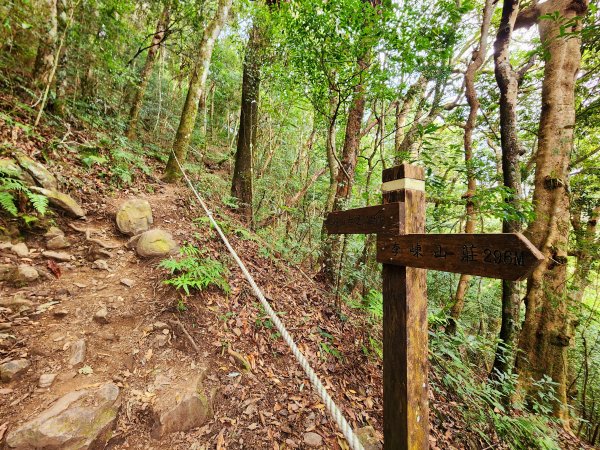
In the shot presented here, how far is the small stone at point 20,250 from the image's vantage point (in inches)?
138

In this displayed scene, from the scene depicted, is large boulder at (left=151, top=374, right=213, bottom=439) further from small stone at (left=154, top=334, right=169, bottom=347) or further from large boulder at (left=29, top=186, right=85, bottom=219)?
large boulder at (left=29, top=186, right=85, bottom=219)

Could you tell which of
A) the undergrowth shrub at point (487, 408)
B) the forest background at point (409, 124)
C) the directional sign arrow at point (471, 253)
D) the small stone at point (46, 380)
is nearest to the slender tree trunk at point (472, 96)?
the forest background at point (409, 124)

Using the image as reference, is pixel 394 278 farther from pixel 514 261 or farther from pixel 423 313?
pixel 514 261

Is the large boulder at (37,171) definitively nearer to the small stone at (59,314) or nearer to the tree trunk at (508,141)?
the small stone at (59,314)

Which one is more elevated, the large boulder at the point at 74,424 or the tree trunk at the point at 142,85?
the tree trunk at the point at 142,85

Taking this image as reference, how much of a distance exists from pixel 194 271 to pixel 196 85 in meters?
5.56

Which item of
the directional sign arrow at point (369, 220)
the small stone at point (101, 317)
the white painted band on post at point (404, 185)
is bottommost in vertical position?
the small stone at point (101, 317)

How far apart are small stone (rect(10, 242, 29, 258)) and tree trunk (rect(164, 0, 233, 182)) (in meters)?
3.57

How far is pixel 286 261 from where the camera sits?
19.1 ft

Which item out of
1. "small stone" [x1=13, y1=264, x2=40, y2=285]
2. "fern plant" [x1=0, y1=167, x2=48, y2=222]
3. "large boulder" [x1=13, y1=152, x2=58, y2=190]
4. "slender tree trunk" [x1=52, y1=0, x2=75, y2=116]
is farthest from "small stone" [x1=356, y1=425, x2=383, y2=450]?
"slender tree trunk" [x1=52, y1=0, x2=75, y2=116]

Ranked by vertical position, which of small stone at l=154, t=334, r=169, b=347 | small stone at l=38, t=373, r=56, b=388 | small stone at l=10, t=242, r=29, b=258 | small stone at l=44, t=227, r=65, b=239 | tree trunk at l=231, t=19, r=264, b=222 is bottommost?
Answer: small stone at l=38, t=373, r=56, b=388

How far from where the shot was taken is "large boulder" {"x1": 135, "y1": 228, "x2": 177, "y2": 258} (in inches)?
166

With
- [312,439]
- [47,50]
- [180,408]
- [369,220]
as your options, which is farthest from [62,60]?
[312,439]

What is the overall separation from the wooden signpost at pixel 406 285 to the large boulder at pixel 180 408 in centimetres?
189
